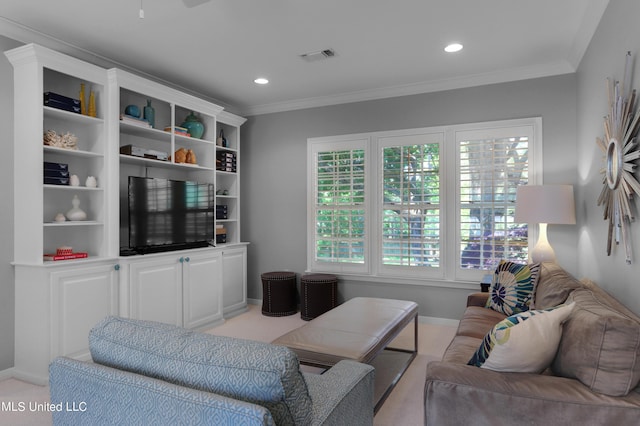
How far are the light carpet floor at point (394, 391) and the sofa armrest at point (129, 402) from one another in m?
1.43

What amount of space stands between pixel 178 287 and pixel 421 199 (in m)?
2.71

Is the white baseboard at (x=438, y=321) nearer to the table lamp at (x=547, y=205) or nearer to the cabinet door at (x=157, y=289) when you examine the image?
the table lamp at (x=547, y=205)

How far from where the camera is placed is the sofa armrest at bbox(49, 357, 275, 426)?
40.1 inches

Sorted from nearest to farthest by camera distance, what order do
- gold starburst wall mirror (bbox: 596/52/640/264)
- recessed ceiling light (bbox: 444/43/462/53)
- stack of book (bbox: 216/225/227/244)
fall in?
gold starburst wall mirror (bbox: 596/52/640/264) → recessed ceiling light (bbox: 444/43/462/53) → stack of book (bbox: 216/225/227/244)

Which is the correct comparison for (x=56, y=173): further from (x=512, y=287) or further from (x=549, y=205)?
(x=549, y=205)

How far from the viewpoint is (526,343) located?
1.53 meters

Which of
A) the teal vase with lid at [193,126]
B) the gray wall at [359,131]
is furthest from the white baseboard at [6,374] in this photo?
the gray wall at [359,131]

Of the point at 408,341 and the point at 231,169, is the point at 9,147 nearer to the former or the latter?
the point at 231,169

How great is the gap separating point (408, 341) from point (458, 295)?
854 millimetres

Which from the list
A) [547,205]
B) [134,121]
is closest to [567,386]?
[547,205]

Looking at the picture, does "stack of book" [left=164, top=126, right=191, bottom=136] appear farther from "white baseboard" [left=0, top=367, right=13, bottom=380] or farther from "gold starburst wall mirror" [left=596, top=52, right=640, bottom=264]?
"gold starburst wall mirror" [left=596, top=52, right=640, bottom=264]

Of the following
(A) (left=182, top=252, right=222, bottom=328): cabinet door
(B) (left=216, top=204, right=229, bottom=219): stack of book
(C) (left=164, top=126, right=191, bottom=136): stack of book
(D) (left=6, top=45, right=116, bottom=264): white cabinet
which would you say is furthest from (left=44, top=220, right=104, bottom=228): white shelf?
(B) (left=216, top=204, right=229, bottom=219): stack of book

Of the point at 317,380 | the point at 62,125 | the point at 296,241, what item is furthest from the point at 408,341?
the point at 62,125

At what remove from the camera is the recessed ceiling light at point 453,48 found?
3410mm
